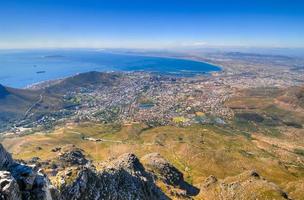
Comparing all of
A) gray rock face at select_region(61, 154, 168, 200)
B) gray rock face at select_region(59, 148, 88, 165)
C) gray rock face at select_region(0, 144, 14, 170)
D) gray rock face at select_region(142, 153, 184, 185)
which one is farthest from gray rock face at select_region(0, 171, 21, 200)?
gray rock face at select_region(59, 148, 88, 165)

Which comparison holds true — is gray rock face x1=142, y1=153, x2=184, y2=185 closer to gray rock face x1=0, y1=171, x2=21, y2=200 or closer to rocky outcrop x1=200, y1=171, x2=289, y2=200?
rocky outcrop x1=200, y1=171, x2=289, y2=200

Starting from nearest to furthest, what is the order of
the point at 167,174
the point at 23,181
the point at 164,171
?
1. the point at 23,181
2. the point at 167,174
3. the point at 164,171

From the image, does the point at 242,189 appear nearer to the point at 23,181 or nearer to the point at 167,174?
the point at 167,174

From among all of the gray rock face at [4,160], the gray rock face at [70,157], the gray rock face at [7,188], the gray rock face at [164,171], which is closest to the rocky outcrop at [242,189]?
the gray rock face at [164,171]

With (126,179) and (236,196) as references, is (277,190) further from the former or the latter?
(126,179)

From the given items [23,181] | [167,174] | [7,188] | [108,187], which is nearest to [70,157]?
[167,174]

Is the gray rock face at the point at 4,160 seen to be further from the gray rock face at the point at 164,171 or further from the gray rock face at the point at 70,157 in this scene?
the gray rock face at the point at 70,157
